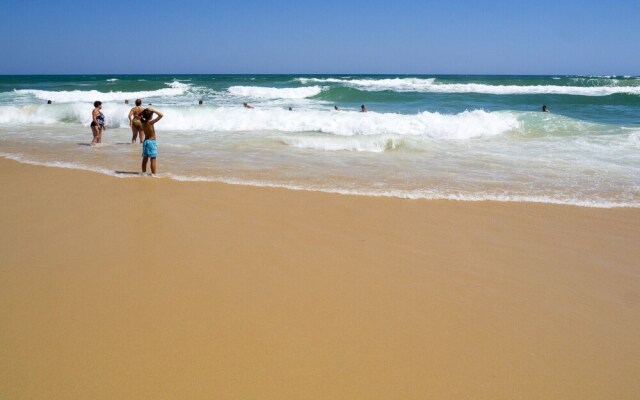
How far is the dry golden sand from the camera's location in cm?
265

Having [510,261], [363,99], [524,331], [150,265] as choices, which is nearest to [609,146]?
[510,261]

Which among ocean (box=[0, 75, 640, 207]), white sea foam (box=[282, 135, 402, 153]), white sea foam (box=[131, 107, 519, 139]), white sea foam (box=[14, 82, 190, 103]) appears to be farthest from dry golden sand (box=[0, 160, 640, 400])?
white sea foam (box=[14, 82, 190, 103])

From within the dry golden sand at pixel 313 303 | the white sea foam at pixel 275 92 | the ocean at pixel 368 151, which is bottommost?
the dry golden sand at pixel 313 303

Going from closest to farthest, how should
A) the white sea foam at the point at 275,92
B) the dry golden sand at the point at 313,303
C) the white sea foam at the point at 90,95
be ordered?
1. the dry golden sand at the point at 313,303
2. the white sea foam at the point at 90,95
3. the white sea foam at the point at 275,92

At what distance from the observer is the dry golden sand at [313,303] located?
8.71ft

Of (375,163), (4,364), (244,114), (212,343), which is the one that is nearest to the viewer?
(4,364)

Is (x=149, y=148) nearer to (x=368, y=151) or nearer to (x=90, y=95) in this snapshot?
(x=368, y=151)

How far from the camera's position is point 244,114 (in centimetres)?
1775

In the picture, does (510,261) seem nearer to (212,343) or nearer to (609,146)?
(212,343)

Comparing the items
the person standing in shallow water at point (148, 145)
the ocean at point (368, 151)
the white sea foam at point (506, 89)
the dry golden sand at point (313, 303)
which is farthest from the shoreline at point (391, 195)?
the white sea foam at point (506, 89)

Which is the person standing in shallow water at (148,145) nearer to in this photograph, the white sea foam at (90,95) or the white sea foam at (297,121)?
the white sea foam at (297,121)

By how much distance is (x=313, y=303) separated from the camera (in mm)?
3516

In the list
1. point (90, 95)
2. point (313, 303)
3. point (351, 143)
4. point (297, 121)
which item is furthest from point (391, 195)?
point (90, 95)

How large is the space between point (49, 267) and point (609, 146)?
508 inches
